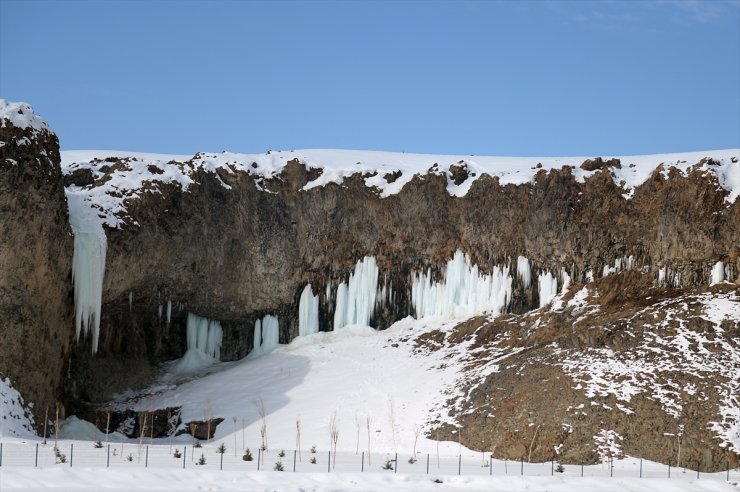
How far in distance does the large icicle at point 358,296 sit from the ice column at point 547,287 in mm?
8648

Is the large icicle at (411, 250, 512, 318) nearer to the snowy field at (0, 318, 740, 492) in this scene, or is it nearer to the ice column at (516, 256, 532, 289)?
the ice column at (516, 256, 532, 289)

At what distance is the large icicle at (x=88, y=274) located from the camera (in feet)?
160

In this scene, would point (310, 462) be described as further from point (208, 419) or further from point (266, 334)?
point (266, 334)

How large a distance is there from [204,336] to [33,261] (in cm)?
1556

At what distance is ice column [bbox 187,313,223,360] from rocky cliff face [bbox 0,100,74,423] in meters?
11.8

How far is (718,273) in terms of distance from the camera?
163 feet

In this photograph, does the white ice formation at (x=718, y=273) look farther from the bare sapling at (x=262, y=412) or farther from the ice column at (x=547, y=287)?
the bare sapling at (x=262, y=412)

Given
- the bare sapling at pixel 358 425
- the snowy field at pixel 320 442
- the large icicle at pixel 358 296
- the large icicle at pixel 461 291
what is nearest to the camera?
the snowy field at pixel 320 442

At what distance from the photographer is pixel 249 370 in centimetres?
5481

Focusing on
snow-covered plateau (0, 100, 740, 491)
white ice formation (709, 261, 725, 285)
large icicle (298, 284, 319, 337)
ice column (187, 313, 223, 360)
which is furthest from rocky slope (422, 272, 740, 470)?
ice column (187, 313, 223, 360)

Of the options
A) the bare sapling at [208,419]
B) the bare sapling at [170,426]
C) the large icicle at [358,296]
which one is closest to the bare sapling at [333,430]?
the bare sapling at [208,419]

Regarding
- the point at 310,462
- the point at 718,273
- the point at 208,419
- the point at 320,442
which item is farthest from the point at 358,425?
the point at 718,273

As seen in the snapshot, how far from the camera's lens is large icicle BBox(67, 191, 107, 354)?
160ft

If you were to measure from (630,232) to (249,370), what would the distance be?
1889 cm
